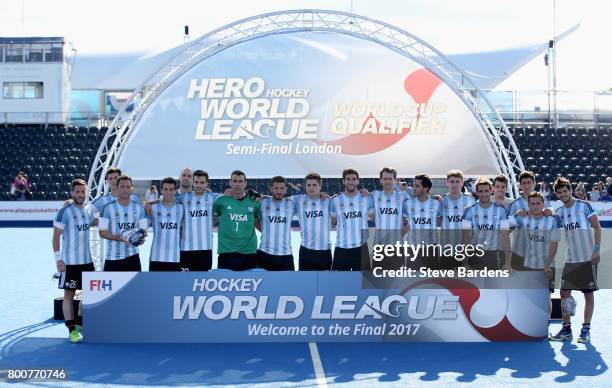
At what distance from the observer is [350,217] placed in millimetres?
10109

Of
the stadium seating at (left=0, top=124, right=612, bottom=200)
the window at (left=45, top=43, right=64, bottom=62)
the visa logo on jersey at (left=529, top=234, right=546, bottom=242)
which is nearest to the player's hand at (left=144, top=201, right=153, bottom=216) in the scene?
the visa logo on jersey at (left=529, top=234, right=546, bottom=242)

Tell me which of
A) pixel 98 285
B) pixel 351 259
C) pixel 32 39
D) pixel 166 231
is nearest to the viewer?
pixel 98 285

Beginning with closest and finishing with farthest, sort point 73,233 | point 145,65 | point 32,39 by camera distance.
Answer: point 73,233 → point 32,39 → point 145,65

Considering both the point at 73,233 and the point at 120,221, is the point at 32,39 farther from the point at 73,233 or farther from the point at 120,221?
the point at 120,221

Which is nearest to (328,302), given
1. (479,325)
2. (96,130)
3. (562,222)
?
(479,325)

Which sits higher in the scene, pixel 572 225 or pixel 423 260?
pixel 572 225

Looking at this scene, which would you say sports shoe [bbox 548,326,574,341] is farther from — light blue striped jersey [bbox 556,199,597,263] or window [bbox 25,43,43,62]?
window [bbox 25,43,43,62]

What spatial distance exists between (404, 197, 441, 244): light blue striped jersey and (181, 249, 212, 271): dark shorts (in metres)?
2.48

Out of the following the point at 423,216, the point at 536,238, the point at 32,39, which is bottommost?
the point at 536,238

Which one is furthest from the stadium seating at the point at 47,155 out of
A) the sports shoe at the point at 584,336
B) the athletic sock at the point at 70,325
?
the sports shoe at the point at 584,336

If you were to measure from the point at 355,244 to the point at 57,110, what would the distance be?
3018cm

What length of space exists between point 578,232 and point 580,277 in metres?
0.50

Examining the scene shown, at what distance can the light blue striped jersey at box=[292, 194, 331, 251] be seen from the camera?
10.0 meters

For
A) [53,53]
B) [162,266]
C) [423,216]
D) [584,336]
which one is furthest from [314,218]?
[53,53]
